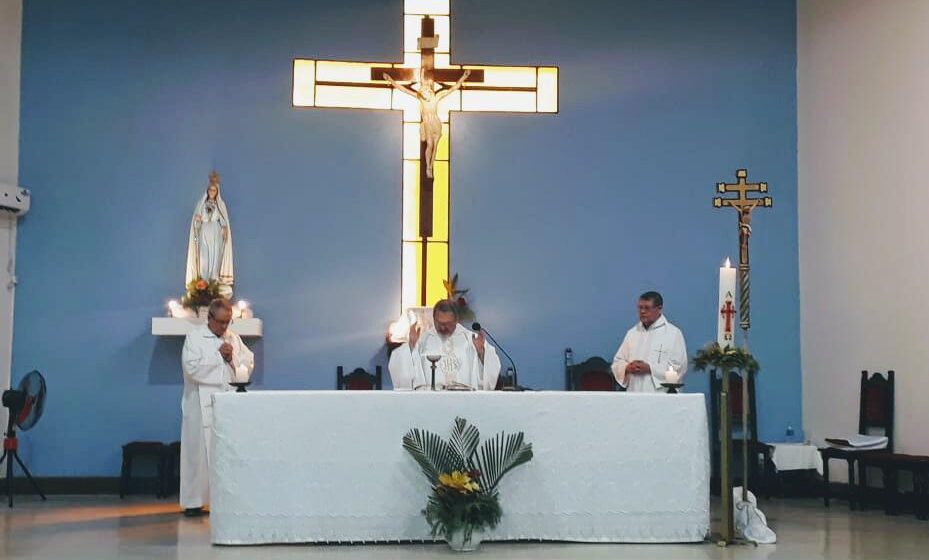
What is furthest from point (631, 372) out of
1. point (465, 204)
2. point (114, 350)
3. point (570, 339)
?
point (114, 350)

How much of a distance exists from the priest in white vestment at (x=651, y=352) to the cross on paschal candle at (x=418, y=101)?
2.13 metres

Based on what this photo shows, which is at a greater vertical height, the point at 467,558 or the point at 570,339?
the point at 570,339

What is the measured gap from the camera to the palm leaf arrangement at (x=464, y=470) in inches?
255

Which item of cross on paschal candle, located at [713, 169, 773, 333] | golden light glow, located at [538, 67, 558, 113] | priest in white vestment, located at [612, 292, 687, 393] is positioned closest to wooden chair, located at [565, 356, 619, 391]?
priest in white vestment, located at [612, 292, 687, 393]

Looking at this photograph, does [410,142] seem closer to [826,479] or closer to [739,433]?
[739,433]

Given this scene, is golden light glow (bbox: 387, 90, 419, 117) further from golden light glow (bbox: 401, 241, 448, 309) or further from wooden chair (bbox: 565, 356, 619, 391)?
wooden chair (bbox: 565, 356, 619, 391)

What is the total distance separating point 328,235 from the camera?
10.3m

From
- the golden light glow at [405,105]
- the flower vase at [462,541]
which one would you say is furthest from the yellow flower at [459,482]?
the golden light glow at [405,105]

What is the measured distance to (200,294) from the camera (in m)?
9.68

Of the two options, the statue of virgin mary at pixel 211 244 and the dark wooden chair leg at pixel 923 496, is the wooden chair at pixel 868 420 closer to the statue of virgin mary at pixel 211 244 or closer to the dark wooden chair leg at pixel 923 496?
the dark wooden chair leg at pixel 923 496

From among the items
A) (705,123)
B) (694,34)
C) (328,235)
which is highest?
(694,34)

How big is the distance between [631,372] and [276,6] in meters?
4.48

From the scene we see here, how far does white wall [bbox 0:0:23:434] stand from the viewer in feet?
32.7

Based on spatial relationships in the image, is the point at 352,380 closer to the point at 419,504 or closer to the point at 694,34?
the point at 419,504
